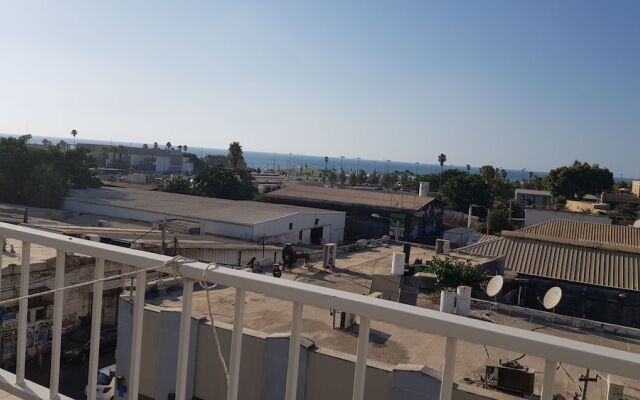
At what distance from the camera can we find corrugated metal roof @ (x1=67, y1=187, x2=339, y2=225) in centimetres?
2980

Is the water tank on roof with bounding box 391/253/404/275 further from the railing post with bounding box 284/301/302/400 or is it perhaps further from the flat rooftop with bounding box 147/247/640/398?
the railing post with bounding box 284/301/302/400

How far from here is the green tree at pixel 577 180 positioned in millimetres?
58594

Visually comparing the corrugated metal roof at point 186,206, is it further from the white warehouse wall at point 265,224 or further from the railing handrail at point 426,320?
the railing handrail at point 426,320

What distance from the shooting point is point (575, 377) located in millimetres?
8602

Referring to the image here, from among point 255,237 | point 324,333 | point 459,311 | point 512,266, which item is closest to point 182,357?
point 324,333

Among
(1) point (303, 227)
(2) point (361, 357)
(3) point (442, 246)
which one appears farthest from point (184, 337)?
(1) point (303, 227)

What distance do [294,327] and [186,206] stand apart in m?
31.7

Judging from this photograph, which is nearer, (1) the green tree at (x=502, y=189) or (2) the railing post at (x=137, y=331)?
(2) the railing post at (x=137, y=331)

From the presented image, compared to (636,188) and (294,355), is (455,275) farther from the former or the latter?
(636,188)

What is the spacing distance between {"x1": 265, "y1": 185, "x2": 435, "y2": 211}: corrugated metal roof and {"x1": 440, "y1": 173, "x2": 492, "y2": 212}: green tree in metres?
10.1

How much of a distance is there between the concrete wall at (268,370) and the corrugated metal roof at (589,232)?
16.7 metres

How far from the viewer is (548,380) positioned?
160cm

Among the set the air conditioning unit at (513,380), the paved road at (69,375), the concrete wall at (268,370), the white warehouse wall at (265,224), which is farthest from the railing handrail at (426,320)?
the white warehouse wall at (265,224)

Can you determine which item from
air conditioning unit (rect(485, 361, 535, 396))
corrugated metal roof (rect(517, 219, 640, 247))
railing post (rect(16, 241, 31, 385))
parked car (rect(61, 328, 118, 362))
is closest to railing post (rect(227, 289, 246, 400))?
railing post (rect(16, 241, 31, 385))
